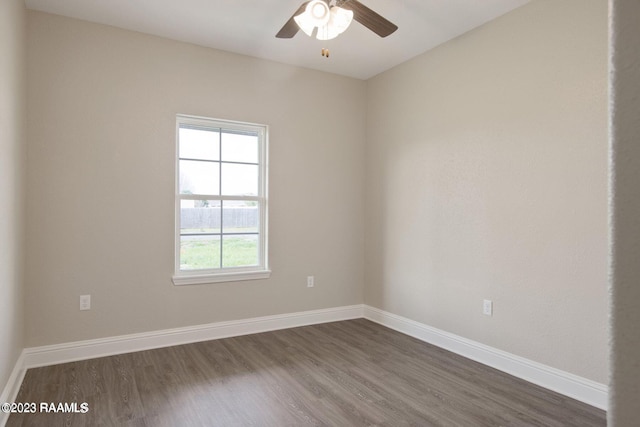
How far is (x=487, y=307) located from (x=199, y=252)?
2.58 metres

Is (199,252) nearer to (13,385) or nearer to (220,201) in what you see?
(220,201)

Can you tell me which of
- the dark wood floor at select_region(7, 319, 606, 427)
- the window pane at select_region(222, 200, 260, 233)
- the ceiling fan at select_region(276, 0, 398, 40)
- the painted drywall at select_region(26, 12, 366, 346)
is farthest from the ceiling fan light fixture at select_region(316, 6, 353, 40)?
the dark wood floor at select_region(7, 319, 606, 427)

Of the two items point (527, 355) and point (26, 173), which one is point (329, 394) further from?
point (26, 173)

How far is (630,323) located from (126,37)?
3904mm

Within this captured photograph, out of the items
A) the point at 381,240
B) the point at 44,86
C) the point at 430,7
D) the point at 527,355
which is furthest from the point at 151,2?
the point at 527,355

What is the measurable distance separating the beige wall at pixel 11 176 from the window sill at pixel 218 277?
3.84 ft

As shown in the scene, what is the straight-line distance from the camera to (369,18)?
8.20 feet

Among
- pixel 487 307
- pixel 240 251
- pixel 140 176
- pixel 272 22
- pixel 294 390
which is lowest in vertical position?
pixel 294 390

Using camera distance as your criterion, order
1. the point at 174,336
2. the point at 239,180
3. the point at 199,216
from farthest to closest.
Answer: the point at 239,180 → the point at 199,216 → the point at 174,336

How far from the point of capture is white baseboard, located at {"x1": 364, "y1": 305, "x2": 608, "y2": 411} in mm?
2518

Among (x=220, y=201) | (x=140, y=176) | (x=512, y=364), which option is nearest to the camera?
(x=512, y=364)

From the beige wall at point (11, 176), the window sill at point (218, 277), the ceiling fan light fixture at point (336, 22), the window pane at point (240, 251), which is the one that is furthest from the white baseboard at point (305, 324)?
the ceiling fan light fixture at point (336, 22)

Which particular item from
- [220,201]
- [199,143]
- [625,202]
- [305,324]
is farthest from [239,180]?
[625,202]

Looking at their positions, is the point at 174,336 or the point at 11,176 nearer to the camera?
the point at 11,176
